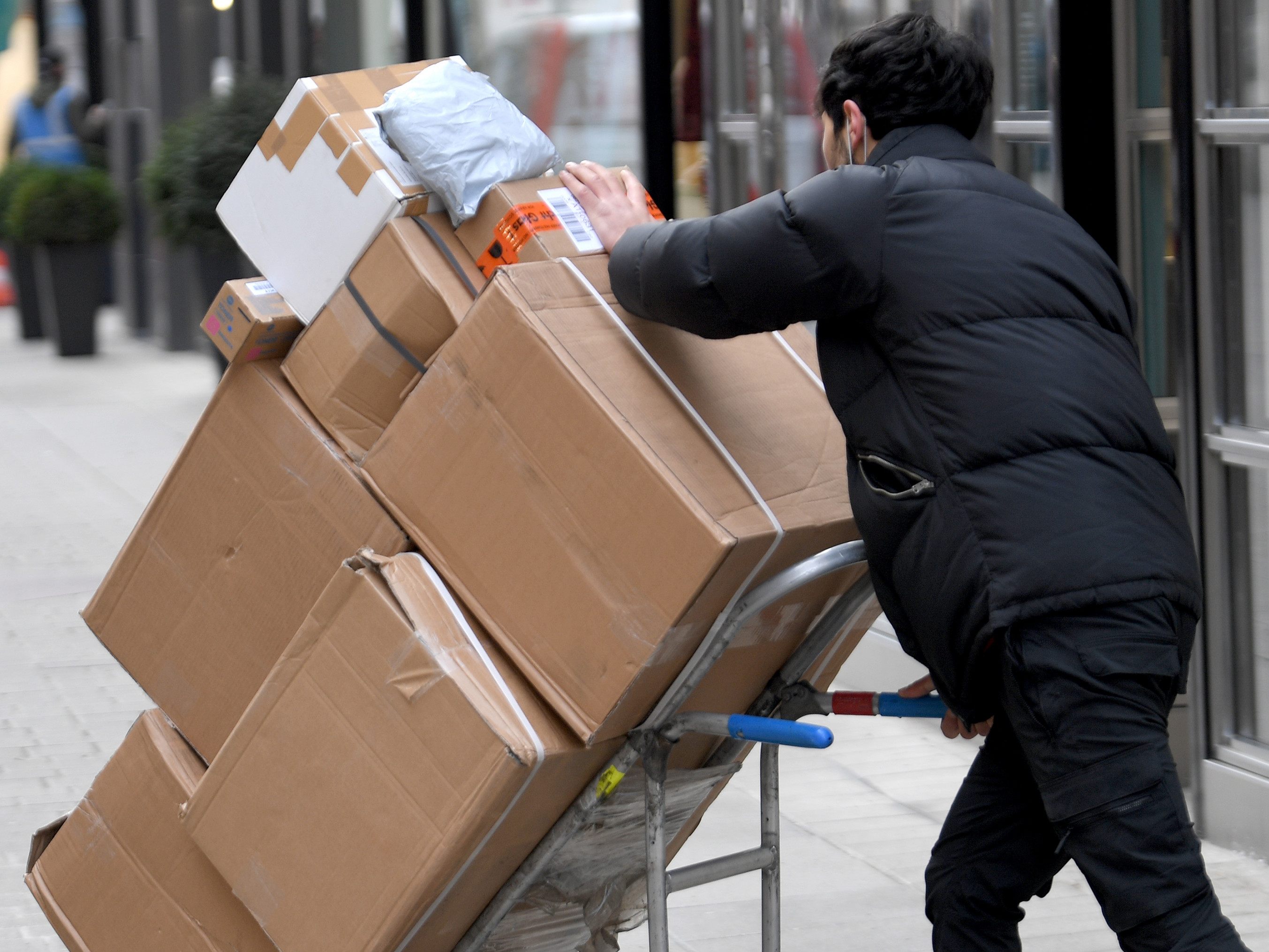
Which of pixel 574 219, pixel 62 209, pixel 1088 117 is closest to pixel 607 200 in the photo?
pixel 574 219

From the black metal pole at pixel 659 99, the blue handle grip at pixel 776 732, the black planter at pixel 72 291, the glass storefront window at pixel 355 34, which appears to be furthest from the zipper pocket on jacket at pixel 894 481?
the black planter at pixel 72 291

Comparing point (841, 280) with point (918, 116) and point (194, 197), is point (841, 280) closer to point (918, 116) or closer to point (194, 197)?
point (918, 116)

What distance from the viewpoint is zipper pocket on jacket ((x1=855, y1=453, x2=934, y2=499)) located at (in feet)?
7.72

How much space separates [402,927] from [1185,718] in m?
2.78

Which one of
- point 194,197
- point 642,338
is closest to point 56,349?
point 194,197

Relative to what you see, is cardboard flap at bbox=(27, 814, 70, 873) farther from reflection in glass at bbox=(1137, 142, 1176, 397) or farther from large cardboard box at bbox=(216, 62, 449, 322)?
reflection in glass at bbox=(1137, 142, 1176, 397)

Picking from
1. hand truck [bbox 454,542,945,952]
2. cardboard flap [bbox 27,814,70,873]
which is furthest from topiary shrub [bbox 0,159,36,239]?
hand truck [bbox 454,542,945,952]

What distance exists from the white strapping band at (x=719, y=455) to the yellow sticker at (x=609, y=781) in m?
0.10

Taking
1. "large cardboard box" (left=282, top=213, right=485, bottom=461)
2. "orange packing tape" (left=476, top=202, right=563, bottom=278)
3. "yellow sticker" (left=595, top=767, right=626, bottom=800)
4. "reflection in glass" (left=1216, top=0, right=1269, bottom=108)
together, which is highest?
"reflection in glass" (left=1216, top=0, right=1269, bottom=108)

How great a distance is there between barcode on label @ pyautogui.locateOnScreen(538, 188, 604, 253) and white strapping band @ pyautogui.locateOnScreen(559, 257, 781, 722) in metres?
0.11

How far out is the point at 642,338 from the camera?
2.59 meters

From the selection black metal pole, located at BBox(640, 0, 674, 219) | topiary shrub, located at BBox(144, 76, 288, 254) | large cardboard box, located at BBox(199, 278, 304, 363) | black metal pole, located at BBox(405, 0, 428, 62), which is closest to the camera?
large cardboard box, located at BBox(199, 278, 304, 363)

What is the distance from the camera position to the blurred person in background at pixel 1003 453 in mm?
2328

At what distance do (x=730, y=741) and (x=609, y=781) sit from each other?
412mm
